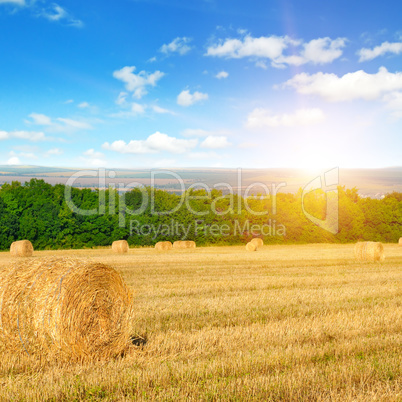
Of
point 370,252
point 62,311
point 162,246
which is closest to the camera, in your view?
point 62,311

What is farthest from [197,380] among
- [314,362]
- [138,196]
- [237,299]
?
[138,196]

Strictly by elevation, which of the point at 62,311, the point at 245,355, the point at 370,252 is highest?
the point at 62,311

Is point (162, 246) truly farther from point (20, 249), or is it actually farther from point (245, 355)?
point (245, 355)

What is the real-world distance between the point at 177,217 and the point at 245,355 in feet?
123

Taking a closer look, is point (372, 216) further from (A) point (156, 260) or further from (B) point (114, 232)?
(A) point (156, 260)

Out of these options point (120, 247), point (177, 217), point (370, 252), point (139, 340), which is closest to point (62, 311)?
point (139, 340)

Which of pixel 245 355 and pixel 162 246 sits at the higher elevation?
pixel 245 355

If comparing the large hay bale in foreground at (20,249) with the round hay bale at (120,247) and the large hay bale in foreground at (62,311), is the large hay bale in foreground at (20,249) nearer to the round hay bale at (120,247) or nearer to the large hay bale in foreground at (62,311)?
the round hay bale at (120,247)

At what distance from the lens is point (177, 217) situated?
4369cm

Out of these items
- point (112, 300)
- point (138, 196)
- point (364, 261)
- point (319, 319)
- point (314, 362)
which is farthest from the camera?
point (138, 196)

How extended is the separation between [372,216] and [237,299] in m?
40.5

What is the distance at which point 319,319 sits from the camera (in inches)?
347

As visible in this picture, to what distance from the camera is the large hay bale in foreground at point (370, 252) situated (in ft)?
76.0

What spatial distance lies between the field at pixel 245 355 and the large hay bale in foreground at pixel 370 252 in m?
11.8
